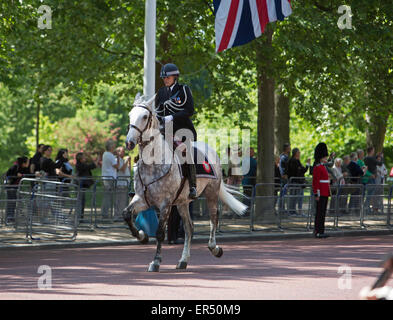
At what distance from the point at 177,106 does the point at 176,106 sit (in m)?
0.02

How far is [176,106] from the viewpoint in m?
13.4

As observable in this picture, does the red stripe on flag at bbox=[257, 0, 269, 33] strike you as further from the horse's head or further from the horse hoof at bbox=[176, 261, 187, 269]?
the horse hoof at bbox=[176, 261, 187, 269]

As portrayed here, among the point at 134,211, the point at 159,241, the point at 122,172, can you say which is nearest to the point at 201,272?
the point at 159,241

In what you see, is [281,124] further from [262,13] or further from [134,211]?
[134,211]

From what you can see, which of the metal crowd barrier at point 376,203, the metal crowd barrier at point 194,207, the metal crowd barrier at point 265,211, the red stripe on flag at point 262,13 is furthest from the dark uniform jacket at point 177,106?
the metal crowd barrier at point 376,203

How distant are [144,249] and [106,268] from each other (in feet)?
12.8

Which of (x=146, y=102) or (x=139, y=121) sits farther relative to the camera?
(x=146, y=102)

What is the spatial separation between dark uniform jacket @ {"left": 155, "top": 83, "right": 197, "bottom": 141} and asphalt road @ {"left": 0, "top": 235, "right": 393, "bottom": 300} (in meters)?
2.42

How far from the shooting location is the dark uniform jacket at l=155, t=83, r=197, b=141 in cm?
1335

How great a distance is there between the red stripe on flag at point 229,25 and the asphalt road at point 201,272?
4991 mm

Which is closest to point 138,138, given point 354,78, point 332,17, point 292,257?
point 292,257

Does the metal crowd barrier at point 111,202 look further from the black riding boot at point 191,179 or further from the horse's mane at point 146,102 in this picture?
the horse's mane at point 146,102

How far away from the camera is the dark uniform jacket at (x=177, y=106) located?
1335 cm

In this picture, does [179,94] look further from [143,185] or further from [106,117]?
[106,117]
